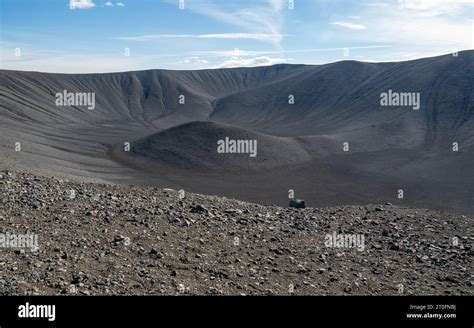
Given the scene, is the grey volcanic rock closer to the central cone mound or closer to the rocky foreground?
the central cone mound

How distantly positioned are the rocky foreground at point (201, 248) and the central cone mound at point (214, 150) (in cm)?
2961

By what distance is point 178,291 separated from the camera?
29.2 feet

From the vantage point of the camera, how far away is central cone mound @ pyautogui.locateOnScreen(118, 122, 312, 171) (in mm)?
46281

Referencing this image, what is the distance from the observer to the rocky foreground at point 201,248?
9031 mm

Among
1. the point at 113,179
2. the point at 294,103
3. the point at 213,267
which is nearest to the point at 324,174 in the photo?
the point at 113,179

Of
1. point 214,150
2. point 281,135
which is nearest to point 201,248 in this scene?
point 214,150

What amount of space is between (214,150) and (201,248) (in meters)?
37.8

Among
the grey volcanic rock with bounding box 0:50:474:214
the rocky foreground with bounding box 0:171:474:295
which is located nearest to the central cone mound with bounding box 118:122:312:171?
the grey volcanic rock with bounding box 0:50:474:214

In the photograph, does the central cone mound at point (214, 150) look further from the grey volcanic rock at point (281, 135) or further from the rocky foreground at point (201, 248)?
the rocky foreground at point (201, 248)

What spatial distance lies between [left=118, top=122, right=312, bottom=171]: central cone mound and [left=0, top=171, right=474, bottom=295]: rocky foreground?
97.1ft

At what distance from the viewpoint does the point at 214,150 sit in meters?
49.1

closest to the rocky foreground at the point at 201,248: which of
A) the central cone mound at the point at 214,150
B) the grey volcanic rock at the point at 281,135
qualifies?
the grey volcanic rock at the point at 281,135

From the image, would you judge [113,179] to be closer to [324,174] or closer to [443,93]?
[324,174]
